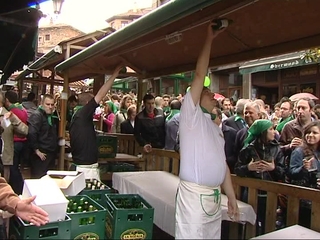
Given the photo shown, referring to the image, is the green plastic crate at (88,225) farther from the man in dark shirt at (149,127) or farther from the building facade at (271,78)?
the building facade at (271,78)

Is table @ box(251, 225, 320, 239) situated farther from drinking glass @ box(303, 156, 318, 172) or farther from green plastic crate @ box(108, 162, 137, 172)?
green plastic crate @ box(108, 162, 137, 172)

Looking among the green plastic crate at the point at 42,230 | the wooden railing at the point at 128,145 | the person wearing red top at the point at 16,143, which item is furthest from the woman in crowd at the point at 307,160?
the person wearing red top at the point at 16,143

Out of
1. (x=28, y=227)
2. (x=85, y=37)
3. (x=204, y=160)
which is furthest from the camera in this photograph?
(x=85, y=37)

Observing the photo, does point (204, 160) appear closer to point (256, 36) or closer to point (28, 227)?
point (28, 227)

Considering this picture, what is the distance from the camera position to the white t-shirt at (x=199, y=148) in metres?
2.57

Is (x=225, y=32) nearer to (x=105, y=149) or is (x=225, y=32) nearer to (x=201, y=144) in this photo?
(x=201, y=144)

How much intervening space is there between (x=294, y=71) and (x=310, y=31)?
421 inches

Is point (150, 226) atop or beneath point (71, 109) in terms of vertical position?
beneath

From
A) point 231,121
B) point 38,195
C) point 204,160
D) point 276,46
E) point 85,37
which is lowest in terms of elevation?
point 38,195

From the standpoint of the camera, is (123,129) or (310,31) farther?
(123,129)

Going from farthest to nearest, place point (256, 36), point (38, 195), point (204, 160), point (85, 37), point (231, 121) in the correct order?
1. point (85, 37)
2. point (231, 121)
3. point (256, 36)
4. point (204, 160)
5. point (38, 195)

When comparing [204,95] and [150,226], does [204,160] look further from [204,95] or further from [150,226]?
[150,226]

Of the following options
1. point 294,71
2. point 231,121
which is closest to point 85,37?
point 231,121

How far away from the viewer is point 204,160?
257cm
